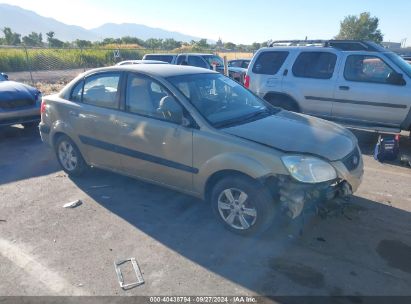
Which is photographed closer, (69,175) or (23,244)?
(23,244)

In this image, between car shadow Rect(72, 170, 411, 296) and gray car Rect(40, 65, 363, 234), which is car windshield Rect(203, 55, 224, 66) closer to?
gray car Rect(40, 65, 363, 234)

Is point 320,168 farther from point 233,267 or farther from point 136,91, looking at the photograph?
point 136,91

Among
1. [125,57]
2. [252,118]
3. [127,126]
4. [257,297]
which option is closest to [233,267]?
[257,297]

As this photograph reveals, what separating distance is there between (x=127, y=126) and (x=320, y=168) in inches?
88.9

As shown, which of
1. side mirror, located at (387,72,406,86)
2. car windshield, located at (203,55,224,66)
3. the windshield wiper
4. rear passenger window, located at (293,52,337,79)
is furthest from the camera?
car windshield, located at (203,55,224,66)

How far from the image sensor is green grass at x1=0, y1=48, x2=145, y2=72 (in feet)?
83.8

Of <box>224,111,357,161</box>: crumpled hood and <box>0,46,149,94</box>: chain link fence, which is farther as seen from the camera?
<box>0,46,149,94</box>: chain link fence

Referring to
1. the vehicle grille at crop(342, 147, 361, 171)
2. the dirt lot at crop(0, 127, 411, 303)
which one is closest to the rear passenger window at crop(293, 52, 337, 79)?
the dirt lot at crop(0, 127, 411, 303)

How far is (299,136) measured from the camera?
3662mm

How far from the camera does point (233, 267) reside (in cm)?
323

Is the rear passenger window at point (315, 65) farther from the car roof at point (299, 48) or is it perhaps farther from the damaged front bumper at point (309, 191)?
the damaged front bumper at point (309, 191)

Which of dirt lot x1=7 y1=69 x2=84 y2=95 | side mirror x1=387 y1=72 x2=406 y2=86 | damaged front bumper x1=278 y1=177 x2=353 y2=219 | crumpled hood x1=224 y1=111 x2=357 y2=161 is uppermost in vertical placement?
side mirror x1=387 y1=72 x2=406 y2=86

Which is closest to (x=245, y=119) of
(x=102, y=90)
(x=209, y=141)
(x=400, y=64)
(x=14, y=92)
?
(x=209, y=141)

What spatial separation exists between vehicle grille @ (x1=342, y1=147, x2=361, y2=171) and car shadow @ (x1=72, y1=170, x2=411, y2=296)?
0.46m
